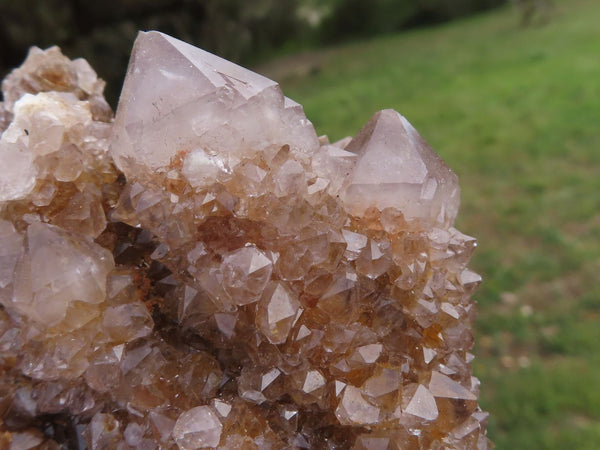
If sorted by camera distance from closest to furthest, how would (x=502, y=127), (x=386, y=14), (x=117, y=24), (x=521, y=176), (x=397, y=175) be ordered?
(x=397, y=175) < (x=521, y=176) < (x=117, y=24) < (x=502, y=127) < (x=386, y=14)

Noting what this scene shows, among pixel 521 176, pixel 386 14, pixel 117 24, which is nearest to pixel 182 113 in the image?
pixel 521 176

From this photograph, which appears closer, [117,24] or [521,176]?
[521,176]

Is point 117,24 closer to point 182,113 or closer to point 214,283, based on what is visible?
point 182,113

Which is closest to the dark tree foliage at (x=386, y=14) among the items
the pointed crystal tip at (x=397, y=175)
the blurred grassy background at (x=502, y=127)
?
the blurred grassy background at (x=502, y=127)

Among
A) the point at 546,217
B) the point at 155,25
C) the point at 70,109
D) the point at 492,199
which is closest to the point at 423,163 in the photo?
the point at 70,109

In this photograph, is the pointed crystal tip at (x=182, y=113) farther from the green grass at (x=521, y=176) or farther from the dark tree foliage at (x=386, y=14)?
the dark tree foliage at (x=386, y=14)

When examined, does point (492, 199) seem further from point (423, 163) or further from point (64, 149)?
point (64, 149)

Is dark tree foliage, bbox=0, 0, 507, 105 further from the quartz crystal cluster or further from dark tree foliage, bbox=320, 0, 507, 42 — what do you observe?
the quartz crystal cluster
